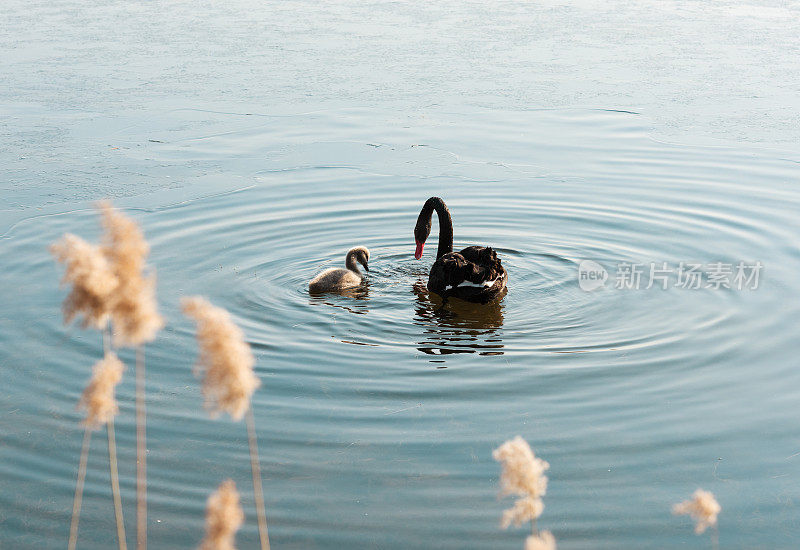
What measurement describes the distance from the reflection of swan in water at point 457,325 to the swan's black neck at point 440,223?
0.57 m

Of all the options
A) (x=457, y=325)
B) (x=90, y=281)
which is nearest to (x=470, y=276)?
(x=457, y=325)

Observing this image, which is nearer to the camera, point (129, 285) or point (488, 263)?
point (129, 285)

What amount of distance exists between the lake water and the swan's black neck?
35 cm

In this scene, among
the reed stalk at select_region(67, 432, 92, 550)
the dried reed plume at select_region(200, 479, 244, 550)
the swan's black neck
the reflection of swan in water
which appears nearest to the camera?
the dried reed plume at select_region(200, 479, 244, 550)

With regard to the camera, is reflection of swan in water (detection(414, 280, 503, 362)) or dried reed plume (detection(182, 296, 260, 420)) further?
reflection of swan in water (detection(414, 280, 503, 362))

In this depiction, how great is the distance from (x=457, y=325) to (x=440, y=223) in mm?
1431

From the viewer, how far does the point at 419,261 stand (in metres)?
8.49

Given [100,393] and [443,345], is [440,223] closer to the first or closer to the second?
[443,345]

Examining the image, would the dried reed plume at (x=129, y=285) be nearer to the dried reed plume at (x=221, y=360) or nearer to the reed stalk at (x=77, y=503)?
the dried reed plume at (x=221, y=360)

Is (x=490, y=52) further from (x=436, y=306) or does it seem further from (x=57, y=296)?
(x=57, y=296)

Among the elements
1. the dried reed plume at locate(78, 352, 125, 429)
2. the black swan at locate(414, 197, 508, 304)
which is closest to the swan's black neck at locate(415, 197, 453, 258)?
the black swan at locate(414, 197, 508, 304)

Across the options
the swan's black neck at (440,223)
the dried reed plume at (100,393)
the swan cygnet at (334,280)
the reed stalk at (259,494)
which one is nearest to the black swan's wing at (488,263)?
the swan's black neck at (440,223)

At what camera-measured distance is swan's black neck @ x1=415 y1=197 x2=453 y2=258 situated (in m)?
8.02

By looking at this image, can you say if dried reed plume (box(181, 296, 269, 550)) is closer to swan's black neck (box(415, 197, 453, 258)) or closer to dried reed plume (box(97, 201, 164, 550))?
dried reed plume (box(97, 201, 164, 550))
